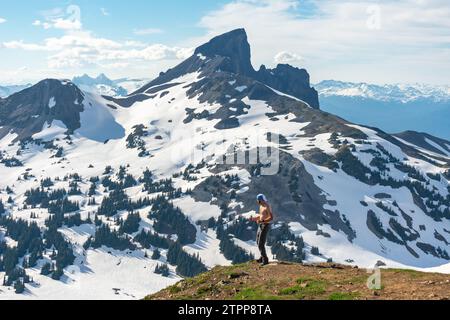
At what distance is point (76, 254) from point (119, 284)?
1358 inches

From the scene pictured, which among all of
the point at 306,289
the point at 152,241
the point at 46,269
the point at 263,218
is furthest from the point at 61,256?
the point at 306,289

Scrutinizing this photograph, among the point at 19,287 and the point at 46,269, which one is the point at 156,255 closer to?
the point at 46,269

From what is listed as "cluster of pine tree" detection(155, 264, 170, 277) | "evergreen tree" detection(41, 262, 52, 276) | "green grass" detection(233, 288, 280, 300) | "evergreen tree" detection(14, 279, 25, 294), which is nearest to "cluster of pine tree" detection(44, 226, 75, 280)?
"evergreen tree" detection(41, 262, 52, 276)

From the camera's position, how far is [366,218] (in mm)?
195750

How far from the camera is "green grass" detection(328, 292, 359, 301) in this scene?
25.0m

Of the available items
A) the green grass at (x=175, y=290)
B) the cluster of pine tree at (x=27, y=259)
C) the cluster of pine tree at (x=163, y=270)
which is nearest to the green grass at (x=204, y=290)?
the green grass at (x=175, y=290)

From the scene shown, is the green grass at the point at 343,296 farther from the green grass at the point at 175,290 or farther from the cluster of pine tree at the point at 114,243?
the cluster of pine tree at the point at 114,243

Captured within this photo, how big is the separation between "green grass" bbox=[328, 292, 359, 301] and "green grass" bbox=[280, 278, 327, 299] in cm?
103

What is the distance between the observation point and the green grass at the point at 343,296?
985 inches

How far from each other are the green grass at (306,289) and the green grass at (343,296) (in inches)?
40.4
